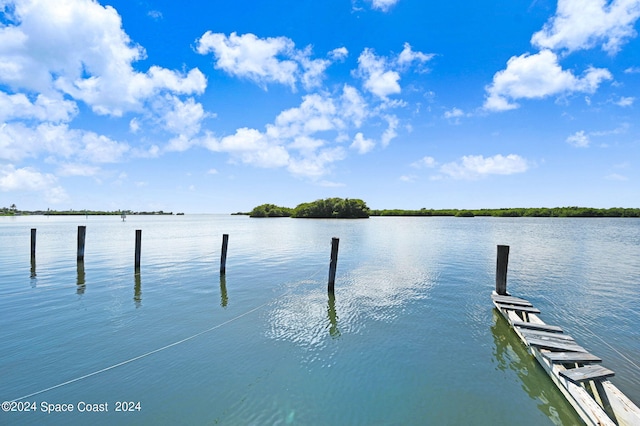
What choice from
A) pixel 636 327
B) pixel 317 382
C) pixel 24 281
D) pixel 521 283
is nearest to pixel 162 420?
pixel 317 382

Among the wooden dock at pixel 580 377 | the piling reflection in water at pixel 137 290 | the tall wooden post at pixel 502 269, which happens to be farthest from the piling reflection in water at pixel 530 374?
the piling reflection in water at pixel 137 290

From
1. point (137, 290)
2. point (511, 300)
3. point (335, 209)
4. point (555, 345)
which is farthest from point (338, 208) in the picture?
Result: point (555, 345)

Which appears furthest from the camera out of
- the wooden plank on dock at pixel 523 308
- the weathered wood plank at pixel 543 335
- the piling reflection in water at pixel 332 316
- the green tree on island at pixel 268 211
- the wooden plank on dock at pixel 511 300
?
the green tree on island at pixel 268 211

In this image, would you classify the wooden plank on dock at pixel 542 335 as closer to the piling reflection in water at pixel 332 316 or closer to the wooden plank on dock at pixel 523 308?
the wooden plank on dock at pixel 523 308

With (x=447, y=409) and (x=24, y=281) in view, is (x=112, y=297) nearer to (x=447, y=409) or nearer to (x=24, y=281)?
(x=24, y=281)

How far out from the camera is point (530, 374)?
664cm

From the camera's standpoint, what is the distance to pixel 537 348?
22.7ft

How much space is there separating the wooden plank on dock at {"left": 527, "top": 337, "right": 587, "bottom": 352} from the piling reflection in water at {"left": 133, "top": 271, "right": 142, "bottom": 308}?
1232 centimetres

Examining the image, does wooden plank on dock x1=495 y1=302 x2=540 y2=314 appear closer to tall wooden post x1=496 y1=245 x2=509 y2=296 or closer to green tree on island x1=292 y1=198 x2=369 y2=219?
tall wooden post x1=496 y1=245 x2=509 y2=296

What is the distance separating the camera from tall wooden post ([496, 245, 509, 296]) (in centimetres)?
1136

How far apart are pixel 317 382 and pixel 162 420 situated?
2837mm

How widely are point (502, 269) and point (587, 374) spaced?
21.7 ft

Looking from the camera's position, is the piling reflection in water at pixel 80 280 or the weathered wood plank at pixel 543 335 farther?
the piling reflection in water at pixel 80 280

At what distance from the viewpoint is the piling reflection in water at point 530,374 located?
5332mm
